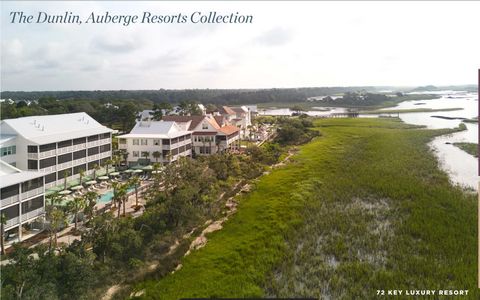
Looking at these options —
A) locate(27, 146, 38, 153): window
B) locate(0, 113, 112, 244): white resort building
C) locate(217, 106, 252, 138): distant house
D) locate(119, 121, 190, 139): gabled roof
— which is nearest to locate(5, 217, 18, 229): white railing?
locate(0, 113, 112, 244): white resort building

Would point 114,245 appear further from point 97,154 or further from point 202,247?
point 97,154

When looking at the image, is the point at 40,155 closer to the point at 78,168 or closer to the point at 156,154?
the point at 78,168

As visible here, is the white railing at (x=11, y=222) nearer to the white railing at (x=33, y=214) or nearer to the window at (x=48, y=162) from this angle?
the white railing at (x=33, y=214)

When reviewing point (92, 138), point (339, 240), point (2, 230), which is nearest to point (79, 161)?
point (92, 138)

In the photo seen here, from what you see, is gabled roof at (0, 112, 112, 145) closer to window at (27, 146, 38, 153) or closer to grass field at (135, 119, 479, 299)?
window at (27, 146, 38, 153)

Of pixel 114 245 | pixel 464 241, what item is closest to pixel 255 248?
pixel 114 245

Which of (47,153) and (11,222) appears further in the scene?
(47,153)

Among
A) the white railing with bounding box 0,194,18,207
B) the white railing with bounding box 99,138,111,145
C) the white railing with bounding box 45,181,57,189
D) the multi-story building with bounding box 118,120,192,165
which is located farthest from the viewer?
the multi-story building with bounding box 118,120,192,165
